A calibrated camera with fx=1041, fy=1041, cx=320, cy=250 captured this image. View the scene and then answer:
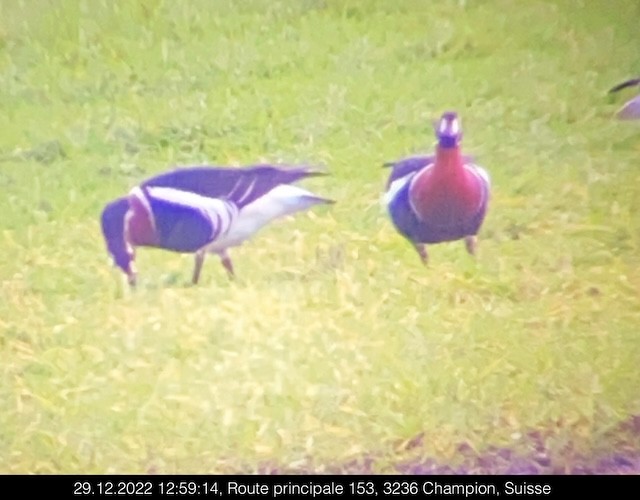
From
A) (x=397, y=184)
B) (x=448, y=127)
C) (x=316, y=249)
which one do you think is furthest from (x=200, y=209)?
(x=448, y=127)

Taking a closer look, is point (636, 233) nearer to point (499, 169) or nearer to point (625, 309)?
point (625, 309)

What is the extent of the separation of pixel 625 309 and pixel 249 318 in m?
0.66

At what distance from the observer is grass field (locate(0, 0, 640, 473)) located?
5.87 feet

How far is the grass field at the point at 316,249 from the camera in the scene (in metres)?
1.79

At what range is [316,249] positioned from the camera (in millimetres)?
1815

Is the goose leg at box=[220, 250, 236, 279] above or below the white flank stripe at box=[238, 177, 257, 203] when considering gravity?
below

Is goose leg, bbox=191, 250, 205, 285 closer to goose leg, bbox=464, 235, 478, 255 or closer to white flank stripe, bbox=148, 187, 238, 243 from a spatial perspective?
white flank stripe, bbox=148, 187, 238, 243

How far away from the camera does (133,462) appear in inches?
70.7

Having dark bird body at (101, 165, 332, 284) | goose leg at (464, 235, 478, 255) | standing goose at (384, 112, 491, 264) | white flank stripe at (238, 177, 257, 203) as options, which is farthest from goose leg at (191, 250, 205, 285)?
goose leg at (464, 235, 478, 255)

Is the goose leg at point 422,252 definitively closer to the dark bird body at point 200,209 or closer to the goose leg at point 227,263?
the dark bird body at point 200,209

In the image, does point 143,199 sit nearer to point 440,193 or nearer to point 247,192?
point 247,192
